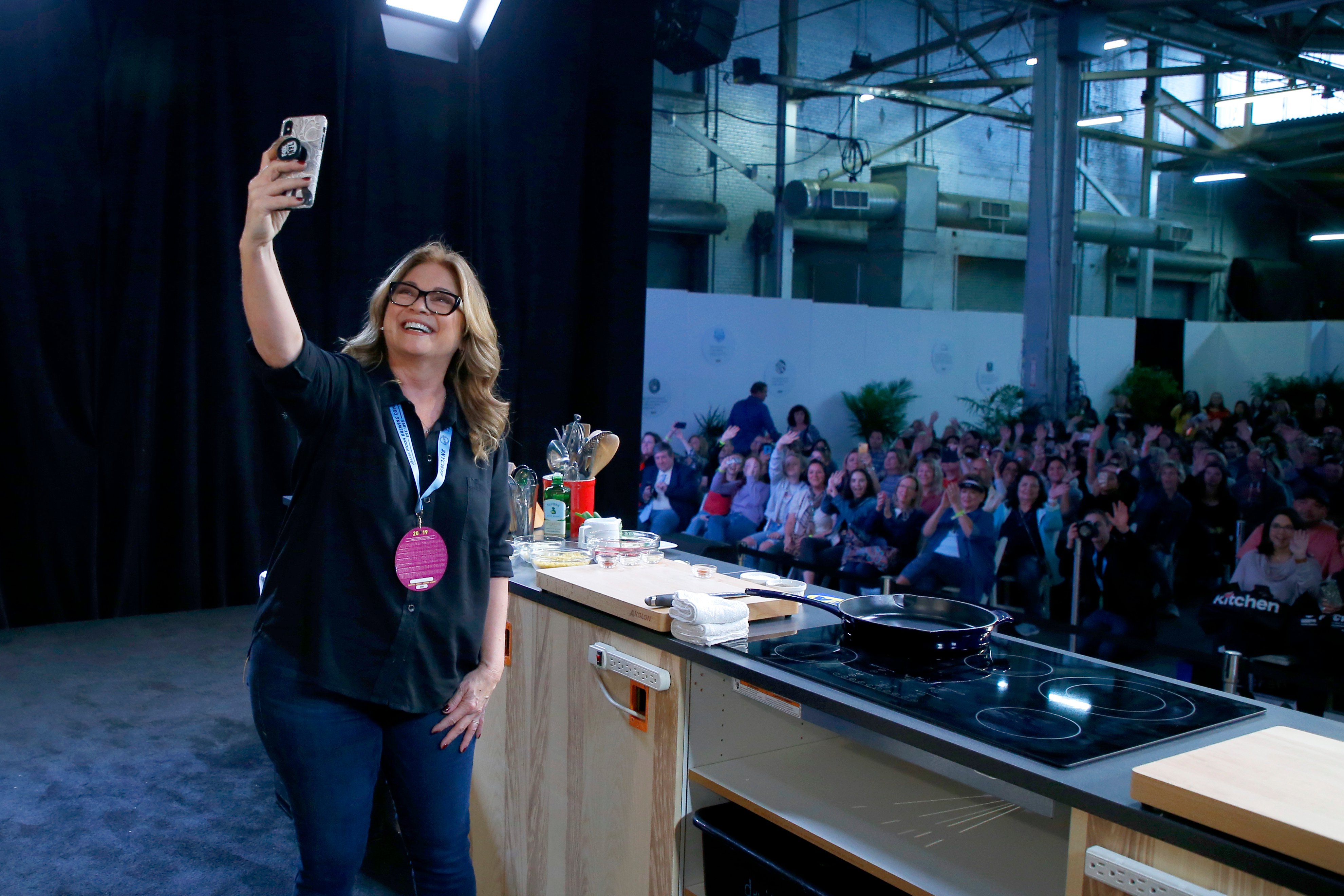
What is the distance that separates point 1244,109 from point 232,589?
14.4m

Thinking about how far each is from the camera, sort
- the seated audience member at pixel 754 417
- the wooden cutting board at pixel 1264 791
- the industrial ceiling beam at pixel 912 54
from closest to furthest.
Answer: the wooden cutting board at pixel 1264 791 → the seated audience member at pixel 754 417 → the industrial ceiling beam at pixel 912 54

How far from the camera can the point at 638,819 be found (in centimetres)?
167

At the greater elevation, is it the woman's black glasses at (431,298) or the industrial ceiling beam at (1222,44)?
the industrial ceiling beam at (1222,44)

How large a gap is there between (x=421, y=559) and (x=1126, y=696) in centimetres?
95

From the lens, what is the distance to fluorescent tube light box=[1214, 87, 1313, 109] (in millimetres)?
11359

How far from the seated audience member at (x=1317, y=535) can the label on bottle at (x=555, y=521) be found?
9.24 ft

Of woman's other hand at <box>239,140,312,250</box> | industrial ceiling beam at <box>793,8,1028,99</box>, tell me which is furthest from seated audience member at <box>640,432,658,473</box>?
industrial ceiling beam at <box>793,8,1028,99</box>

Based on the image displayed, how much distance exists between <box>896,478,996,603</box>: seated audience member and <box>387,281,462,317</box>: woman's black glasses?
3.21 metres

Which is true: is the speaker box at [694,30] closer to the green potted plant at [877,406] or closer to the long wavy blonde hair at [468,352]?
the green potted plant at [877,406]

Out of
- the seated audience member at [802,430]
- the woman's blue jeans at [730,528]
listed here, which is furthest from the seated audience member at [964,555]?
the seated audience member at [802,430]

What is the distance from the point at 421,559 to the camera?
1.31m

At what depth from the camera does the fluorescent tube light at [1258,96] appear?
1136 centimetres

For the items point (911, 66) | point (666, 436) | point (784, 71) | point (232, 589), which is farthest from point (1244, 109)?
point (232, 589)

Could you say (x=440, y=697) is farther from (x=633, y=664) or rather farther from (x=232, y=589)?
(x=232, y=589)
